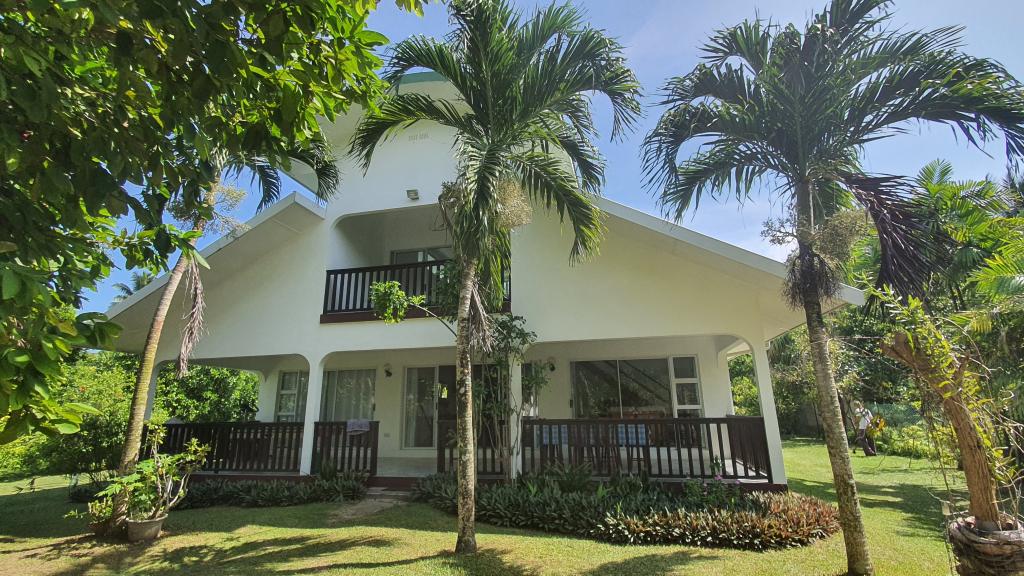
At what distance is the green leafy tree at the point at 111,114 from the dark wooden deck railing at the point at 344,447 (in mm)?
6820

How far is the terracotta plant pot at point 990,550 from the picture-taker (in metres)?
3.48

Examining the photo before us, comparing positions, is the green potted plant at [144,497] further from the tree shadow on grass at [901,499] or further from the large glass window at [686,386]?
the tree shadow on grass at [901,499]

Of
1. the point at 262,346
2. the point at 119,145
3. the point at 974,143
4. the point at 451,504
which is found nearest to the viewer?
the point at 119,145

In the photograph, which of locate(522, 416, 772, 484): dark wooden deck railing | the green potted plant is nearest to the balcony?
locate(522, 416, 772, 484): dark wooden deck railing

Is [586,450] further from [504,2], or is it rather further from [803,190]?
[504,2]

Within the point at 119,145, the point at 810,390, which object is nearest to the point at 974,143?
the point at 119,145

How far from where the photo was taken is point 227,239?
31.4ft

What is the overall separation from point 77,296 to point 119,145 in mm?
1007

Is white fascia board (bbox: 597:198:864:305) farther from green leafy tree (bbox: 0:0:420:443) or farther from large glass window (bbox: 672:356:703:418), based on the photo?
green leafy tree (bbox: 0:0:420:443)

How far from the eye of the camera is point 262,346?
412 inches

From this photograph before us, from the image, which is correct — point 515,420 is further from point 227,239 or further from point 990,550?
point 227,239

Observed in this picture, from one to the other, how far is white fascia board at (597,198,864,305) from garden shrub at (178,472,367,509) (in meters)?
6.96

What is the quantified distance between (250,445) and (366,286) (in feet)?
13.3

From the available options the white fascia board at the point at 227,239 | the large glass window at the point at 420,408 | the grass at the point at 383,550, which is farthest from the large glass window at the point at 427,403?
the white fascia board at the point at 227,239
